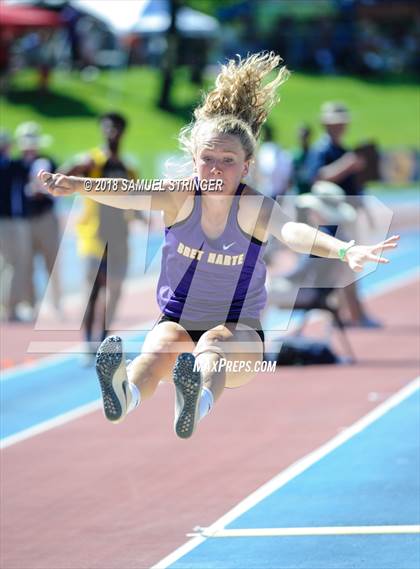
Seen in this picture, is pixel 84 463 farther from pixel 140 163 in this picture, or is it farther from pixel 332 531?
pixel 140 163

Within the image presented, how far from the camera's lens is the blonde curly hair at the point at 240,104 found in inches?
245

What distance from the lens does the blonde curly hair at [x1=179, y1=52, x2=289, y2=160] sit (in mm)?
6234

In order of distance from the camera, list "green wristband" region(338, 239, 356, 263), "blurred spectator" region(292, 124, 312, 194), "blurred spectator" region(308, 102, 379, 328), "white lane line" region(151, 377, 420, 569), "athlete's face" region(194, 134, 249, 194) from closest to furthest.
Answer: "green wristband" region(338, 239, 356, 263)
"athlete's face" region(194, 134, 249, 194)
"white lane line" region(151, 377, 420, 569)
"blurred spectator" region(308, 102, 379, 328)
"blurred spectator" region(292, 124, 312, 194)

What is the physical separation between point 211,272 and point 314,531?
6.62ft

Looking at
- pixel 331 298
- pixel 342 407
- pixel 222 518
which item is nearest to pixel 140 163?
pixel 331 298

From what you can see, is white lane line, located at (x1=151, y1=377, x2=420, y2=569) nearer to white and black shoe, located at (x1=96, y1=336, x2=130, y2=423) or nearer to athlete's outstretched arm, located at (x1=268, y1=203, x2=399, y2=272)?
white and black shoe, located at (x1=96, y1=336, x2=130, y2=423)

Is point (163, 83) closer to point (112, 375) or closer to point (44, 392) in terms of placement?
point (44, 392)

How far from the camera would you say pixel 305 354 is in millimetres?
12602

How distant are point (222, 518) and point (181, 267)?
2194mm

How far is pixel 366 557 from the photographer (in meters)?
6.87

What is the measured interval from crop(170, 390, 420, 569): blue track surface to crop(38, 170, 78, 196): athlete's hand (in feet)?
7.50

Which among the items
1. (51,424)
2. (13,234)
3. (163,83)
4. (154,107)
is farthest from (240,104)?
(163,83)

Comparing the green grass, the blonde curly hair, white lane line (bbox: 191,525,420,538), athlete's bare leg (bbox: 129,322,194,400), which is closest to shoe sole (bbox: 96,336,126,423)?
athlete's bare leg (bbox: 129,322,194,400)

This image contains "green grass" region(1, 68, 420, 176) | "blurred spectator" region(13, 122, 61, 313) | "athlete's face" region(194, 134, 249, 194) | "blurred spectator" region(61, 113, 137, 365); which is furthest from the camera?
"green grass" region(1, 68, 420, 176)
